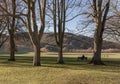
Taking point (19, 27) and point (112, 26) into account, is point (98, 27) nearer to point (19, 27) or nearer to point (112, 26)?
point (112, 26)

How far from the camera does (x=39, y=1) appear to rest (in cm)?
3291

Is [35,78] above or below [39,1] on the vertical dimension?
below

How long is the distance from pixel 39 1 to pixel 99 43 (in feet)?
28.3

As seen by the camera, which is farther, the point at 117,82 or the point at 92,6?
the point at 92,6

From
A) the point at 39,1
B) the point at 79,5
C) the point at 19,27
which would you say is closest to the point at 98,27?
the point at 79,5

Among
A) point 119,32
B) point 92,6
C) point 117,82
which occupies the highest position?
point 92,6

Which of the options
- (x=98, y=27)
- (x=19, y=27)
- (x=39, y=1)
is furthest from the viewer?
(x=19, y=27)

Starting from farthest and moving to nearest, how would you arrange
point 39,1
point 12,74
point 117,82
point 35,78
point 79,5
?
point 79,5, point 39,1, point 12,74, point 35,78, point 117,82

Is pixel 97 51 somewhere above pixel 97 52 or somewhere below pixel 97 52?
above

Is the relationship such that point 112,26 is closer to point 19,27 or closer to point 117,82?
point 19,27

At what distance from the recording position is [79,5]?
39.1 meters

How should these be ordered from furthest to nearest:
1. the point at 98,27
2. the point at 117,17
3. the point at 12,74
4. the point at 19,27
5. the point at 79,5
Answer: the point at 19,27 → the point at 117,17 → the point at 79,5 → the point at 98,27 → the point at 12,74

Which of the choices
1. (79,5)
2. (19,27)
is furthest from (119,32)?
(19,27)

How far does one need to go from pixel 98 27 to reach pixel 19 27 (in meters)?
18.4
